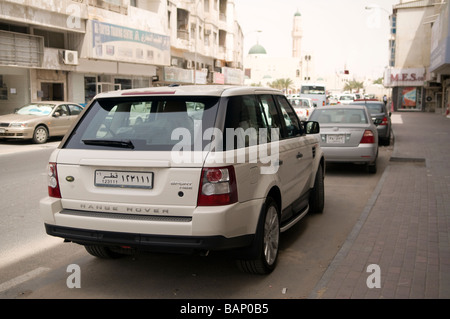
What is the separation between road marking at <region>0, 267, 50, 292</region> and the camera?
4.23 m

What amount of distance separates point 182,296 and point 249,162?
1.28 meters

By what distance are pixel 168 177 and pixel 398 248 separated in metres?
2.86

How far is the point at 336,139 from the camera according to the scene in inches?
409

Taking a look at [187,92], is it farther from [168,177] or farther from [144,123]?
[168,177]

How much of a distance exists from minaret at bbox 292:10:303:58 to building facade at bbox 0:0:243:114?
121368 millimetres

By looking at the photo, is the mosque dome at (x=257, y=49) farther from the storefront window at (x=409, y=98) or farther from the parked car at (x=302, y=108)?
the parked car at (x=302, y=108)

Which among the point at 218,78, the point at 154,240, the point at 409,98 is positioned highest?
the point at 218,78

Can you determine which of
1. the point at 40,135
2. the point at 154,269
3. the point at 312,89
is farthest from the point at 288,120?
the point at 312,89

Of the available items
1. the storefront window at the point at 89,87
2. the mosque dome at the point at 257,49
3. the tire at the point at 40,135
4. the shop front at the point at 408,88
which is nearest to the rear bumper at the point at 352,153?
the tire at the point at 40,135

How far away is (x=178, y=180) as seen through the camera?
369 cm

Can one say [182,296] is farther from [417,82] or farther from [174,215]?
[417,82]

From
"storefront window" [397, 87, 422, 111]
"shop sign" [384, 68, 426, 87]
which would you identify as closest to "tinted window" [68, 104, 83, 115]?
"storefront window" [397, 87, 422, 111]

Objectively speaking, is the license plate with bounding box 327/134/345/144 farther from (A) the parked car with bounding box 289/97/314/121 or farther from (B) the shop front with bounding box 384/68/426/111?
(B) the shop front with bounding box 384/68/426/111
